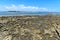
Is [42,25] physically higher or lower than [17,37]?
higher

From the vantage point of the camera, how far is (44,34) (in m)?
7.67

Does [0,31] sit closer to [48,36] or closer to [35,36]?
[35,36]

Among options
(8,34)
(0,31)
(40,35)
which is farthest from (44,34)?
(0,31)

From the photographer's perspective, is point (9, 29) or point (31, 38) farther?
point (9, 29)

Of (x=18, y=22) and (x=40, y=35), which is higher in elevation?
(x=18, y=22)

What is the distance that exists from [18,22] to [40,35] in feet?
6.33

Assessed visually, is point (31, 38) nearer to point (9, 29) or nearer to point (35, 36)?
point (35, 36)

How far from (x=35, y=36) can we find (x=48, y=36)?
83 centimetres

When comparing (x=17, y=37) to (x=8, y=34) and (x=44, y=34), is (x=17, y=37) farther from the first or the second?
(x=44, y=34)

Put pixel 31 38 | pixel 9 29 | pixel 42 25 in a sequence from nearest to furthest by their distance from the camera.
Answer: pixel 31 38 → pixel 9 29 → pixel 42 25

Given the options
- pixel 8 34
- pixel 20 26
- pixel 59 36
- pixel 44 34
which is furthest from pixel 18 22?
pixel 59 36

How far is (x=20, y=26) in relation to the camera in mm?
8094

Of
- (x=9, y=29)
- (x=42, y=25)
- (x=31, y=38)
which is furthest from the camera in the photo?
(x=42, y=25)

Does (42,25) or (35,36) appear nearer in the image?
(35,36)
